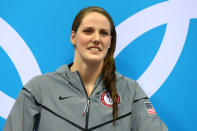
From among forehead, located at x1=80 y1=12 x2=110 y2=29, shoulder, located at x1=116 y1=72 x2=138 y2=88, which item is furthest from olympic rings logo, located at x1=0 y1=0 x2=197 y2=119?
forehead, located at x1=80 y1=12 x2=110 y2=29

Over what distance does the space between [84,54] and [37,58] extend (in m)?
0.44

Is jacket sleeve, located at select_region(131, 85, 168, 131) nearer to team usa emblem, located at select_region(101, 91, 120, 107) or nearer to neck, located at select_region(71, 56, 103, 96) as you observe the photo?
team usa emblem, located at select_region(101, 91, 120, 107)

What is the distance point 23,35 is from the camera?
1.52 metres

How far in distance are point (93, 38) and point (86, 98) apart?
287 millimetres

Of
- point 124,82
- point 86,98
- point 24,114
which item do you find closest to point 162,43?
point 124,82

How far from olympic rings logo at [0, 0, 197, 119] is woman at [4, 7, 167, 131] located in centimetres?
22

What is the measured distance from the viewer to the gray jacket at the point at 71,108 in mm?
1177

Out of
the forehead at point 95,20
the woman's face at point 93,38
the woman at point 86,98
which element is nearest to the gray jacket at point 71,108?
the woman at point 86,98

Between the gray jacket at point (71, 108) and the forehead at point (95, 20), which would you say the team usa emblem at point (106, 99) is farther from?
the forehead at point (95, 20)

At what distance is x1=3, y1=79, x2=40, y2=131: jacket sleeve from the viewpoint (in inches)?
46.1

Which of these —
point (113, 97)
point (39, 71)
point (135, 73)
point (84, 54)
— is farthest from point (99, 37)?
point (39, 71)

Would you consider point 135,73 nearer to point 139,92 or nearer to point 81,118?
point 139,92

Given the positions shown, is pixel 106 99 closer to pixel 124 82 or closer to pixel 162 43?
pixel 124 82

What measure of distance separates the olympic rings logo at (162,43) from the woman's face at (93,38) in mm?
289
